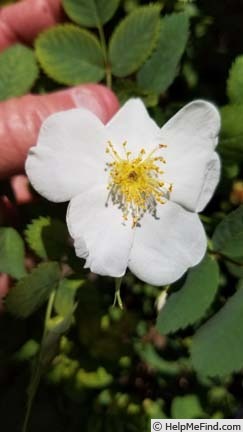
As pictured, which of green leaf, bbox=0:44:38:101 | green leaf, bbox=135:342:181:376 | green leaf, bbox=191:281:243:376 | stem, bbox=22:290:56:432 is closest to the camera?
green leaf, bbox=191:281:243:376

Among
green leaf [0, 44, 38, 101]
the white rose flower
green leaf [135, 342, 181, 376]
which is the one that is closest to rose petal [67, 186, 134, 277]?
the white rose flower

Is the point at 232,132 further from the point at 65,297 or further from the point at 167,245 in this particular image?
the point at 65,297

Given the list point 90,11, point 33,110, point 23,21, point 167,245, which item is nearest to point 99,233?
point 167,245

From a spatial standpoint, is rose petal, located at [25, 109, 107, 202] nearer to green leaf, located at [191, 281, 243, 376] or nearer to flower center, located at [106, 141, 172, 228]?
flower center, located at [106, 141, 172, 228]

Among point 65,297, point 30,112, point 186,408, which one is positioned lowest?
point 186,408

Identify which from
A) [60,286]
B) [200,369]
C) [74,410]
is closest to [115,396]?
[74,410]

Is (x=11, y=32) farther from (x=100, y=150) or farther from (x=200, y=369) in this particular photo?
(x=200, y=369)
